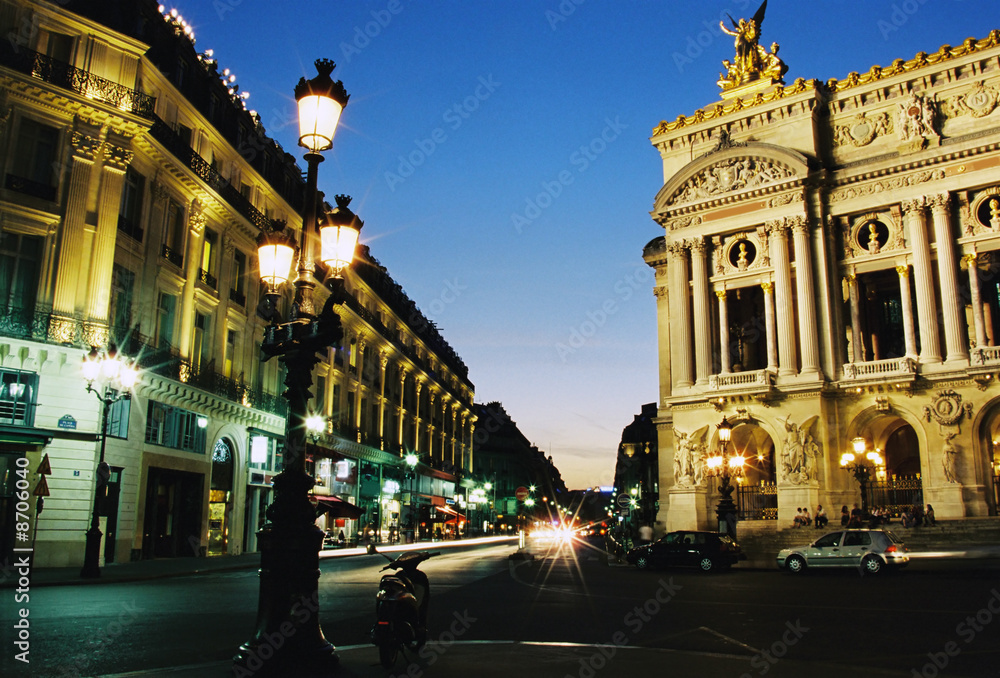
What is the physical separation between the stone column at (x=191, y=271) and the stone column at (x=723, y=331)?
85.9ft

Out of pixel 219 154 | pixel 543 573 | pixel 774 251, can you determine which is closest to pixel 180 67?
pixel 219 154

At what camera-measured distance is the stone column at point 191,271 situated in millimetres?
30812

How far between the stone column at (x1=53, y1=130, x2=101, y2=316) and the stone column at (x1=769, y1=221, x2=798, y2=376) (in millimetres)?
31059

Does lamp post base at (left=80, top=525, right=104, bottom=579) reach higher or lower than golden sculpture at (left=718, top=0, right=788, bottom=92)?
lower

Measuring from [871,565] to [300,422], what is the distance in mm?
20997

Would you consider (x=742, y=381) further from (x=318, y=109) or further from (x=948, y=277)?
(x=318, y=109)

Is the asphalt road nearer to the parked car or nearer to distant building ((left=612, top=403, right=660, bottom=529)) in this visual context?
the parked car

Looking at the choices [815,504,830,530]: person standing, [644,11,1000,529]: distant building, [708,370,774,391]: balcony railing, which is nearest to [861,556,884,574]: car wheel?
[815,504,830,530]: person standing

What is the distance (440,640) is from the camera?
9.95m

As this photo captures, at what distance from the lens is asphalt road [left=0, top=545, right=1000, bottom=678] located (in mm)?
8734

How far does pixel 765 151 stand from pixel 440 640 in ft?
120

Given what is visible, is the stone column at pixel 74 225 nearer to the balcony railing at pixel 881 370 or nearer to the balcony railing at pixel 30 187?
the balcony railing at pixel 30 187

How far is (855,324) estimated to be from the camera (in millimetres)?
38688

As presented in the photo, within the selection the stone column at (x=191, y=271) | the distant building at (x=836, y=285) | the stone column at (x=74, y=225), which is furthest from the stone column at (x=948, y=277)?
the stone column at (x=74, y=225)
